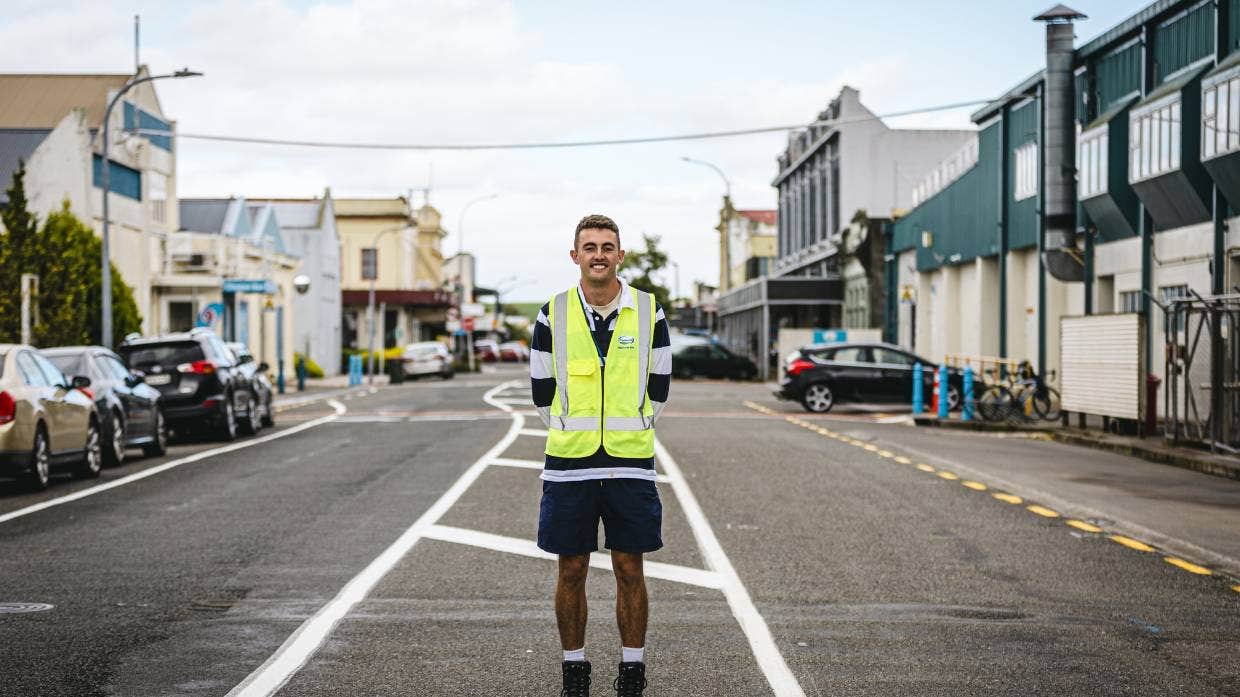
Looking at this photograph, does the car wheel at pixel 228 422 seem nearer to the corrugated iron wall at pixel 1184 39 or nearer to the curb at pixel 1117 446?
the curb at pixel 1117 446

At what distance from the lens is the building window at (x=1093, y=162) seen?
27.9m

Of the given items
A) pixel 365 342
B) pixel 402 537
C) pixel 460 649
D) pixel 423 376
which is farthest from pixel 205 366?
pixel 365 342

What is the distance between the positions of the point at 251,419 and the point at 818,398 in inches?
516

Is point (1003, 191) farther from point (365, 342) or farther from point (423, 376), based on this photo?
point (365, 342)

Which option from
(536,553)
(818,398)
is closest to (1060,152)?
(818,398)

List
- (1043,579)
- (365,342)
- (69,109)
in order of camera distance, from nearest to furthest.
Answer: (1043,579), (69,109), (365,342)

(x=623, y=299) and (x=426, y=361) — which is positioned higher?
(x=623, y=299)

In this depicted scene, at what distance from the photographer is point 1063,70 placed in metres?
31.7

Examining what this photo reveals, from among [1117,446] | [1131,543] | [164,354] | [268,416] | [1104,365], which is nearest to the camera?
[1131,543]

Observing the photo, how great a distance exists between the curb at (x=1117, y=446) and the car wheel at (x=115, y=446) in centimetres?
1336

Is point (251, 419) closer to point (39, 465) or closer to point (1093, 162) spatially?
point (39, 465)

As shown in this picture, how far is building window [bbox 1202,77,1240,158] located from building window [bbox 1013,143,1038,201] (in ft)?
37.2

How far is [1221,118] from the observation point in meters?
22.0

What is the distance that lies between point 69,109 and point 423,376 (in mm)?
25388
